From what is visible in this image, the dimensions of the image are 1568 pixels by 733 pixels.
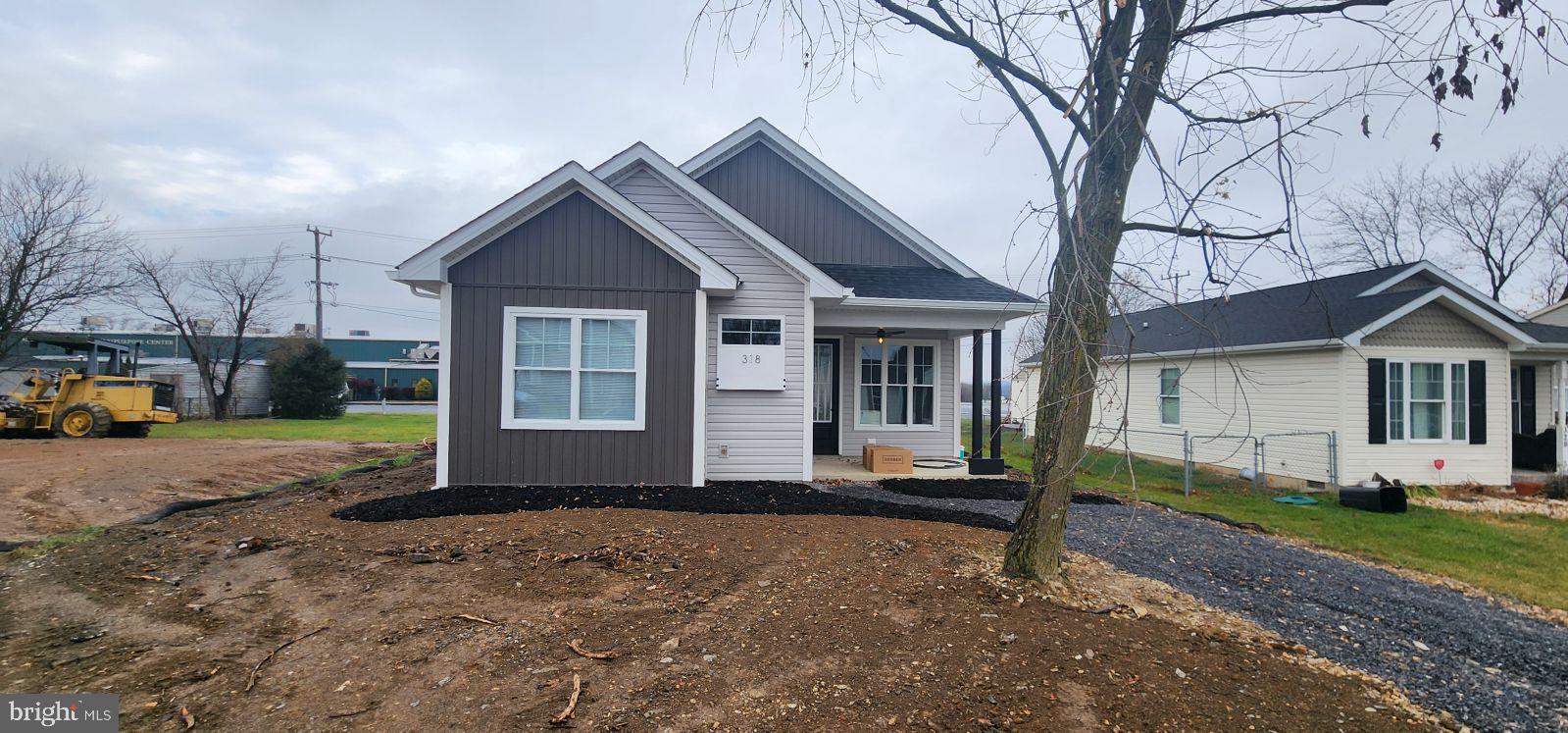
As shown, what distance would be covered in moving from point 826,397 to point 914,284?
262 cm

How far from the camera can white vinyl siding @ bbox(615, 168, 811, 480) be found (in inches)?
374

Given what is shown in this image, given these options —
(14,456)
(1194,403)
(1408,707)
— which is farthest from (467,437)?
(1194,403)

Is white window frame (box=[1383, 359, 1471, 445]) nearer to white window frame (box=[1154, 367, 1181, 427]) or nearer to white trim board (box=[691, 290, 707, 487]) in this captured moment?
white window frame (box=[1154, 367, 1181, 427])

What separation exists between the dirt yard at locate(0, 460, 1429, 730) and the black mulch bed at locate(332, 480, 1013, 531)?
85 centimetres

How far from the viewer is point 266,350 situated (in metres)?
29.8

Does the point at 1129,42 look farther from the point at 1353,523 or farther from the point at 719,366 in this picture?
the point at 1353,523

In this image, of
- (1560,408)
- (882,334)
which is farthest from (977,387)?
(1560,408)

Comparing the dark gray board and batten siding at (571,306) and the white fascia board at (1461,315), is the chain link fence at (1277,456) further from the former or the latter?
the dark gray board and batten siding at (571,306)

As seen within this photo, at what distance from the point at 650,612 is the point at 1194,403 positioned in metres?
15.5

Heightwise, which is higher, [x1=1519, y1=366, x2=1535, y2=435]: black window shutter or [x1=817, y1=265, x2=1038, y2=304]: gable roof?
[x1=817, y1=265, x2=1038, y2=304]: gable roof

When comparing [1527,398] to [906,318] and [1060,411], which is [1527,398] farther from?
[1060,411]

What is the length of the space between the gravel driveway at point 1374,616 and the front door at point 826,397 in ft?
16.3

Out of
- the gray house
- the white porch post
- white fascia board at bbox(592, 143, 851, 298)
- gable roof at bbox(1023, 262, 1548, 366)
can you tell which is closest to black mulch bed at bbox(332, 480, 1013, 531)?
the gray house

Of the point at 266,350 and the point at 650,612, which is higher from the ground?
the point at 266,350
